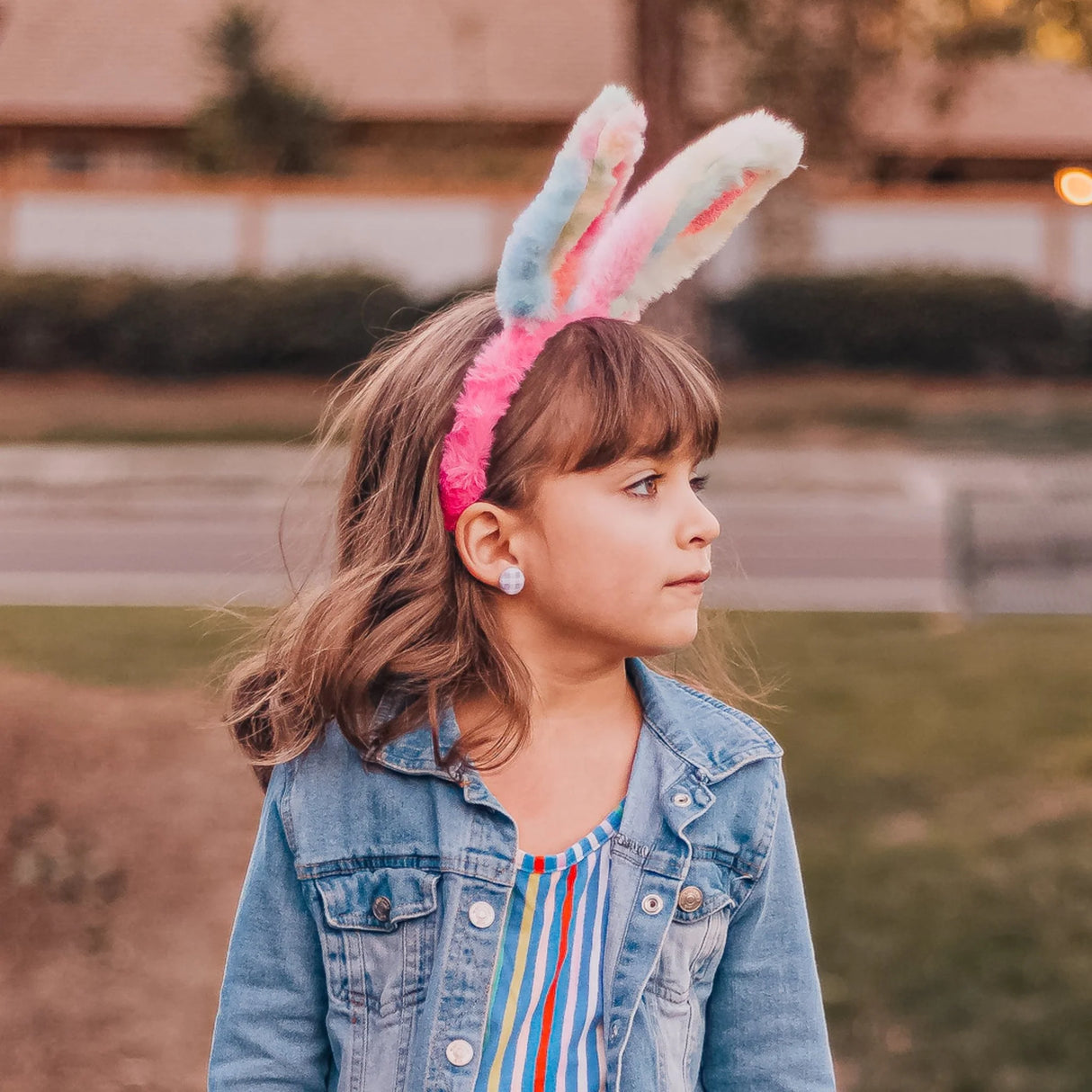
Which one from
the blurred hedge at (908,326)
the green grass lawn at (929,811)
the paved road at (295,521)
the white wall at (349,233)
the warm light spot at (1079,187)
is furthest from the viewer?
the white wall at (349,233)

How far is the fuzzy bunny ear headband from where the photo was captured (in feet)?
5.20

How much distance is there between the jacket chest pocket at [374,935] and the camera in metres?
1.63

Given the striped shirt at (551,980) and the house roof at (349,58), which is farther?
the house roof at (349,58)

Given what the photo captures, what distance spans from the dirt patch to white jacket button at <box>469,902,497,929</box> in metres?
2.09

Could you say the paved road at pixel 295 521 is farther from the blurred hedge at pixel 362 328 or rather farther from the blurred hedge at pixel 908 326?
the blurred hedge at pixel 908 326

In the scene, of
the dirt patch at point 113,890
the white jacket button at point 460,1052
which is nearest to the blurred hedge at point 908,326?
the dirt patch at point 113,890

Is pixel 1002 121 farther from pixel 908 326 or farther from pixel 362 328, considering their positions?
pixel 362 328

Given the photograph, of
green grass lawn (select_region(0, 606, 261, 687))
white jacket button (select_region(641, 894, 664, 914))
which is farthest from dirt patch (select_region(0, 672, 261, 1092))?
white jacket button (select_region(641, 894, 664, 914))

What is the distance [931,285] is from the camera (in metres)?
17.6

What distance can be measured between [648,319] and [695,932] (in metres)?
5.13

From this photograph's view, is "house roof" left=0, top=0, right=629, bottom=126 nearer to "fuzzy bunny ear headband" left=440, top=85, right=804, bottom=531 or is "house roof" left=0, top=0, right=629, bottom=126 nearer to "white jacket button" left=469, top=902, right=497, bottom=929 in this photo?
"fuzzy bunny ear headband" left=440, top=85, right=804, bottom=531

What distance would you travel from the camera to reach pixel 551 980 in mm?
1624

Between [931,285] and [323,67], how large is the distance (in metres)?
9.55

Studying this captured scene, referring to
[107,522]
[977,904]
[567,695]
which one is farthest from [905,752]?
[107,522]
